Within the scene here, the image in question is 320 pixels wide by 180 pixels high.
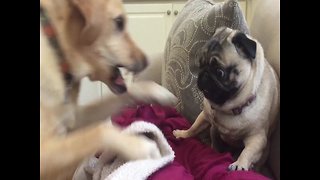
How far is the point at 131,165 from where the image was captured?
2.17 ft

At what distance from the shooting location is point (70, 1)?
0.55 meters

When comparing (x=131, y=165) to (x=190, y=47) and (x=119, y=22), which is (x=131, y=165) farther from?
(x=190, y=47)

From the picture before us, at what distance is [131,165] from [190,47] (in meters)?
0.40

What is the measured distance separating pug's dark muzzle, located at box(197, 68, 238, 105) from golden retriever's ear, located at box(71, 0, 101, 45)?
0.98ft

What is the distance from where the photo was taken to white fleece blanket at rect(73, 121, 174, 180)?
664 mm

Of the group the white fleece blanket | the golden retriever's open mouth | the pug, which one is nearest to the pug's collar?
the pug

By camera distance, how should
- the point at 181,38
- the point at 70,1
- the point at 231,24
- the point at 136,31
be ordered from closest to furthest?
the point at 70,1
the point at 136,31
the point at 231,24
the point at 181,38

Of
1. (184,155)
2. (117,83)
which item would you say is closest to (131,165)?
(117,83)

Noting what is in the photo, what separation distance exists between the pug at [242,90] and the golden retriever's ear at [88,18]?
30cm

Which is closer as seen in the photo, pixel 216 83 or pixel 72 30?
pixel 72 30
